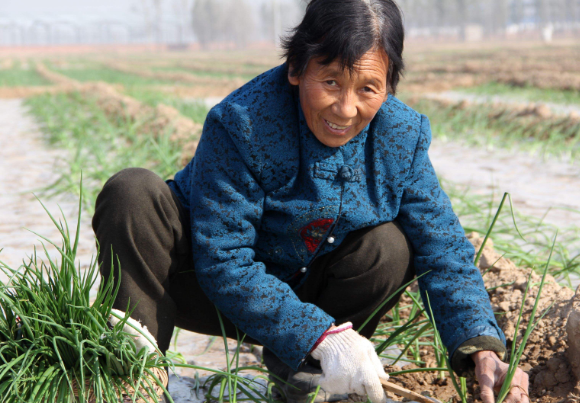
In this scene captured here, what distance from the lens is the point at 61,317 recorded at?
131cm

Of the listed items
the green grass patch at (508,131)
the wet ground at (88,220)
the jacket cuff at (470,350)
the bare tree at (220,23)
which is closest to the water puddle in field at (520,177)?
the wet ground at (88,220)

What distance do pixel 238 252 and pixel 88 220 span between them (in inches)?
83.4

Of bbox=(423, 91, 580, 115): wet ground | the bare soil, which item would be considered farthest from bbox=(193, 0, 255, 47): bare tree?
the bare soil

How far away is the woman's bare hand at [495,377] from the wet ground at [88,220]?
74 cm

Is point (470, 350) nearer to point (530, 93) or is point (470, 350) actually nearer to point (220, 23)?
point (530, 93)

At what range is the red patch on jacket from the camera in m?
1.45

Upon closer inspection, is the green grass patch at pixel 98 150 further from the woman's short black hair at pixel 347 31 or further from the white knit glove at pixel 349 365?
the white knit glove at pixel 349 365

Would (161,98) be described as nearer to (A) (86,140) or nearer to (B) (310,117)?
(A) (86,140)

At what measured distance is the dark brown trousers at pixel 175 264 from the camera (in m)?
1.35

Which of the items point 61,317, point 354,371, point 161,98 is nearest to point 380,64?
point 354,371

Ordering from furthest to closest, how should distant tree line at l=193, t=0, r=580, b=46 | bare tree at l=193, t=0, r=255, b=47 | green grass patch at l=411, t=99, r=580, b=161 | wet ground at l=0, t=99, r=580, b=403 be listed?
bare tree at l=193, t=0, r=255, b=47, distant tree line at l=193, t=0, r=580, b=46, green grass patch at l=411, t=99, r=580, b=161, wet ground at l=0, t=99, r=580, b=403

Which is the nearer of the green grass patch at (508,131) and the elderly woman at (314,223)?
→ the elderly woman at (314,223)

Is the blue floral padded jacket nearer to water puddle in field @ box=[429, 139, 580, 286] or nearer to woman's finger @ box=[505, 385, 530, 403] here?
woman's finger @ box=[505, 385, 530, 403]

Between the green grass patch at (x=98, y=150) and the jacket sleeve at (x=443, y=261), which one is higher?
the jacket sleeve at (x=443, y=261)
